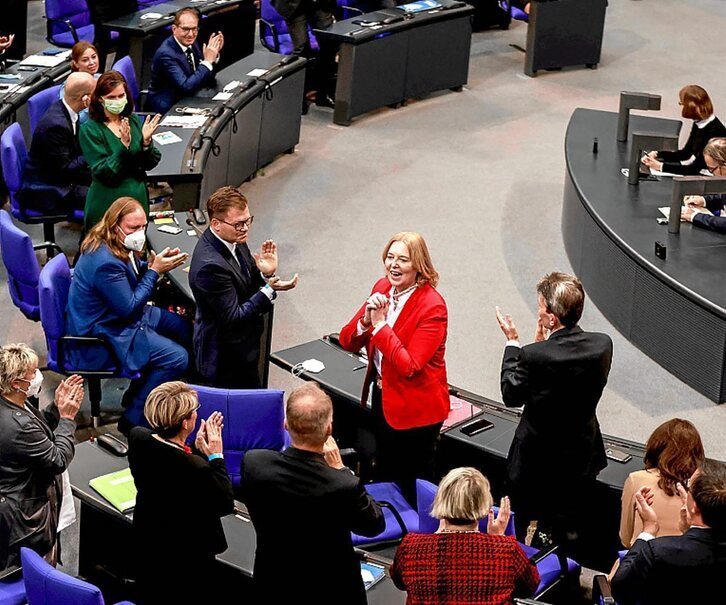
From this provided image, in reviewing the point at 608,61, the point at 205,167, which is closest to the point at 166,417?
the point at 205,167

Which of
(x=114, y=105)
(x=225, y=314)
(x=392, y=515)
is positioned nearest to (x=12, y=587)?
(x=392, y=515)

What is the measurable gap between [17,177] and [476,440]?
160 inches

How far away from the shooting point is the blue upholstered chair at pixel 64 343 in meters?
6.43

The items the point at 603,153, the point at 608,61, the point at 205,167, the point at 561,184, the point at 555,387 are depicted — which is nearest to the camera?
the point at 555,387

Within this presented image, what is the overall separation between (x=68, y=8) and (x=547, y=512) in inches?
316

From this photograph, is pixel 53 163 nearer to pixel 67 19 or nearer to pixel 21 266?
pixel 21 266

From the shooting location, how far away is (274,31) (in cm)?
1195

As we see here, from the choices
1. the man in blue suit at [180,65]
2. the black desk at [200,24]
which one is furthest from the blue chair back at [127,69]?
the black desk at [200,24]

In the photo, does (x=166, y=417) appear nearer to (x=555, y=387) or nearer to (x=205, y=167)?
(x=555, y=387)

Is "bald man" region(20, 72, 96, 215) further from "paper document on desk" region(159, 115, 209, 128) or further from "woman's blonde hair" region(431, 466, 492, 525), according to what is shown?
"woman's blonde hair" region(431, 466, 492, 525)

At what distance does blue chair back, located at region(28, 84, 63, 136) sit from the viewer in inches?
352

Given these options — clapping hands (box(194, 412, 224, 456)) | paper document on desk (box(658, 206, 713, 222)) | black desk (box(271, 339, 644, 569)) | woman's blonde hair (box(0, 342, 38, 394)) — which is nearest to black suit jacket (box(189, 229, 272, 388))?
black desk (box(271, 339, 644, 569))

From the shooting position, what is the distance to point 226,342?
622 centimetres

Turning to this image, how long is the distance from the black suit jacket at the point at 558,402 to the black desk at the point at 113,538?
903 millimetres
